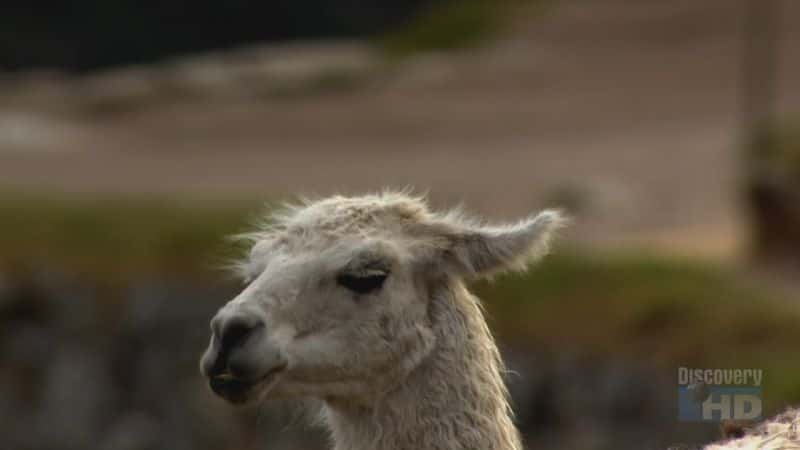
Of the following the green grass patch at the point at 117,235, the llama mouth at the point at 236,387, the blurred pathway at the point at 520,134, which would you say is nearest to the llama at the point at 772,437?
the llama mouth at the point at 236,387

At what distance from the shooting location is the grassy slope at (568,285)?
70.8ft

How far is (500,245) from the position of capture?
7805mm

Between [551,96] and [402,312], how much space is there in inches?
1254

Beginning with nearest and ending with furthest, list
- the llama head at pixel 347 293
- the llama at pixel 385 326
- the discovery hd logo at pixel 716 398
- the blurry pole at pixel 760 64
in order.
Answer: the llama head at pixel 347 293 → the llama at pixel 385 326 → the discovery hd logo at pixel 716 398 → the blurry pole at pixel 760 64

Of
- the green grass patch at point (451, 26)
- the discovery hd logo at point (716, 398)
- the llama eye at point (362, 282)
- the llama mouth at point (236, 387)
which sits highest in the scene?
the green grass patch at point (451, 26)

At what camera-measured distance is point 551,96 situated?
3931 centimetres

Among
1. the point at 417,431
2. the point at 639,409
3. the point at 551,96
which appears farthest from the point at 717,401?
the point at 551,96

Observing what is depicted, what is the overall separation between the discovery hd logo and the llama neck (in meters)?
0.65

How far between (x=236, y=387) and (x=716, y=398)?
1.80 meters

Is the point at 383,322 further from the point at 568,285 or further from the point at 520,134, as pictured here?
the point at 520,134

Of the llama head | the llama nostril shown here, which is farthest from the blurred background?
the llama nostril

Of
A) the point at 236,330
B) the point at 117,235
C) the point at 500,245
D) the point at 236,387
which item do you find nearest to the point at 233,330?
the point at 236,330

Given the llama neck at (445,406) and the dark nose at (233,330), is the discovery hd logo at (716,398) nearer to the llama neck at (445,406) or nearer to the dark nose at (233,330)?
the llama neck at (445,406)

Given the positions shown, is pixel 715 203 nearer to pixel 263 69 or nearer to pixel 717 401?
pixel 263 69
